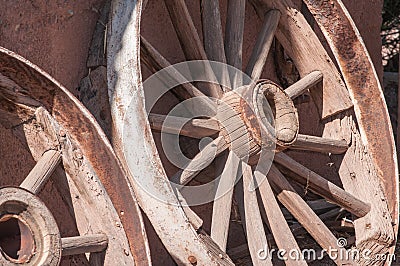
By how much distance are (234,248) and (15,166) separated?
1.30 m

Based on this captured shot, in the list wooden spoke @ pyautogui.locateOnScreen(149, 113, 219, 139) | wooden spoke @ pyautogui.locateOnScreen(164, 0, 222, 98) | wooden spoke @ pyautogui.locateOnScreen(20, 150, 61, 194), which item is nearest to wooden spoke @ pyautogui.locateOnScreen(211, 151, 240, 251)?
wooden spoke @ pyautogui.locateOnScreen(149, 113, 219, 139)

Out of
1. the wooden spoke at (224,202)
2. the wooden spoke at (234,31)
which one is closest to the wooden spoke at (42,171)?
the wooden spoke at (224,202)

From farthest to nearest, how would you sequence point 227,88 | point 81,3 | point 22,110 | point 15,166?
point 227,88, point 81,3, point 15,166, point 22,110

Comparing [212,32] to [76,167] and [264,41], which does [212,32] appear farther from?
[76,167]

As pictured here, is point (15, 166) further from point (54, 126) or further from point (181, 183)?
point (181, 183)

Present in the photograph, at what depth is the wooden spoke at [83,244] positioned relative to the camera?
7.39 feet

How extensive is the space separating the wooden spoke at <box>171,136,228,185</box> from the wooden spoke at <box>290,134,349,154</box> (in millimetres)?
367

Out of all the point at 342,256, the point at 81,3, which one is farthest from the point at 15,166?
the point at 342,256

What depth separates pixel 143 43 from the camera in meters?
2.79

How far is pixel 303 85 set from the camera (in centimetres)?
331

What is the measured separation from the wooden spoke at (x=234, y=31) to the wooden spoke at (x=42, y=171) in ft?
3.52

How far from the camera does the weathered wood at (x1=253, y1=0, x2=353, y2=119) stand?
337 centimetres

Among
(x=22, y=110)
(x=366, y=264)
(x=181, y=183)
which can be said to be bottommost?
(x=366, y=264)

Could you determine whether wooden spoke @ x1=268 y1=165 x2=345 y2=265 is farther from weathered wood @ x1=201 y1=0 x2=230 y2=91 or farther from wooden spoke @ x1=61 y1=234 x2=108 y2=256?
wooden spoke @ x1=61 y1=234 x2=108 y2=256
